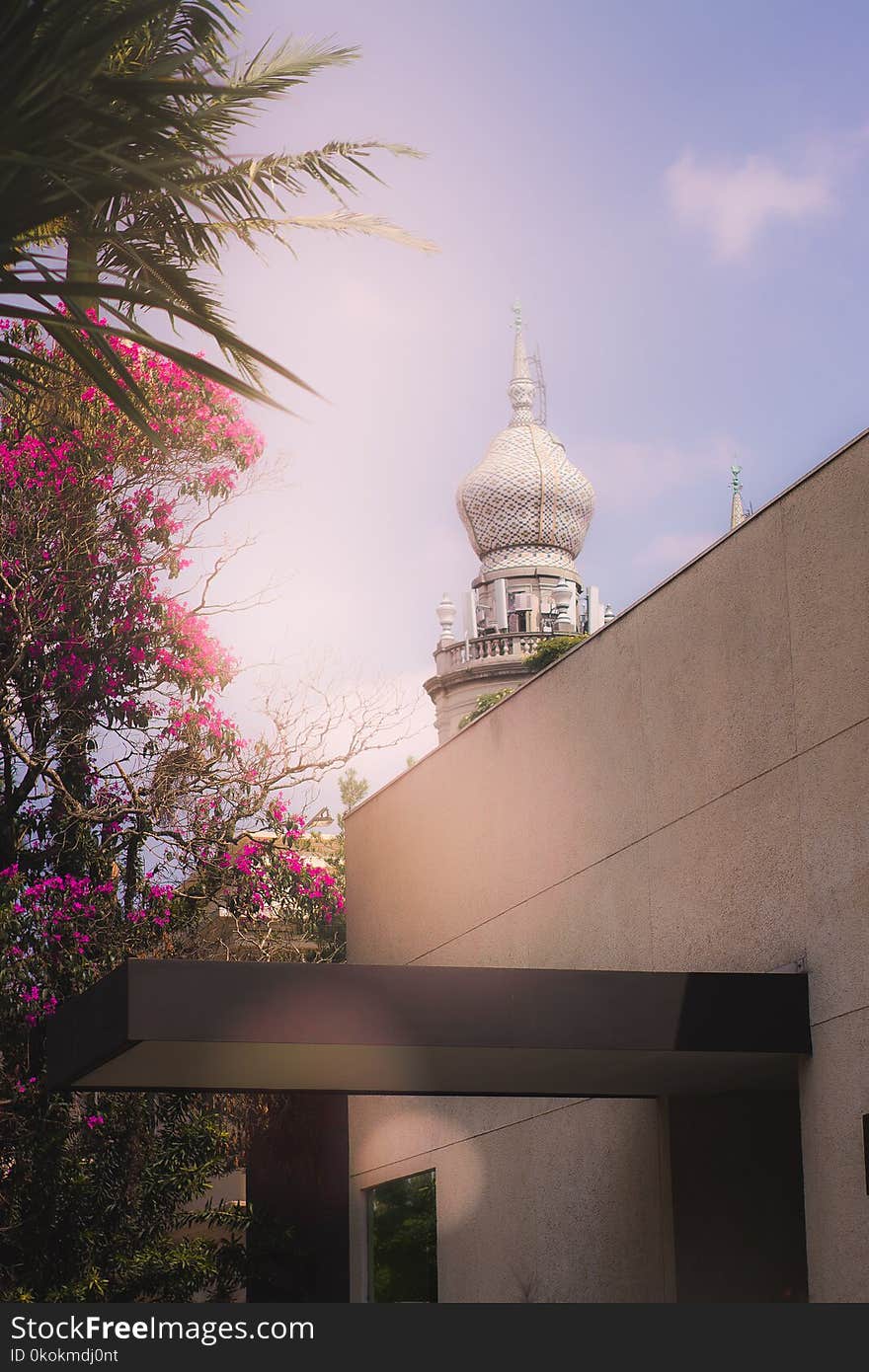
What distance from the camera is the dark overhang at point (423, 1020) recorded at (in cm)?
732

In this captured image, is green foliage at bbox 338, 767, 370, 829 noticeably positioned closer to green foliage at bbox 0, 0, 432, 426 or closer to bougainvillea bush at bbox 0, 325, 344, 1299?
bougainvillea bush at bbox 0, 325, 344, 1299

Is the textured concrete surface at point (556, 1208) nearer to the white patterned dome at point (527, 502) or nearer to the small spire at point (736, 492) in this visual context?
the small spire at point (736, 492)

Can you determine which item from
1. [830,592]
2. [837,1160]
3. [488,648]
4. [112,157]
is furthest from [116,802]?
[488,648]

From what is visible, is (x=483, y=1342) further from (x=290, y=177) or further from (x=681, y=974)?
(x=290, y=177)

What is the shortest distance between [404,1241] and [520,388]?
5657 cm

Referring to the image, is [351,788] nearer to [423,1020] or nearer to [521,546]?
[521,546]

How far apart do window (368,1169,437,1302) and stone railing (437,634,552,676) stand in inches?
1690

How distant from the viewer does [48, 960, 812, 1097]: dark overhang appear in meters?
7.32

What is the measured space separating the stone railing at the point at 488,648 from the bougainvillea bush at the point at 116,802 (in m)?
40.6

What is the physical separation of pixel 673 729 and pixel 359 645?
6.37 m

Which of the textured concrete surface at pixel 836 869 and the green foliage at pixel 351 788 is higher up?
the green foliage at pixel 351 788

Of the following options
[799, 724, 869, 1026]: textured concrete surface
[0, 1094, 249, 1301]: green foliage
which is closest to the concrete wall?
[799, 724, 869, 1026]: textured concrete surface

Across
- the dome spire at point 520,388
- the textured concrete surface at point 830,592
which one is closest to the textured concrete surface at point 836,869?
the textured concrete surface at point 830,592

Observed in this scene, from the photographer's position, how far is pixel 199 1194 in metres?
13.4
